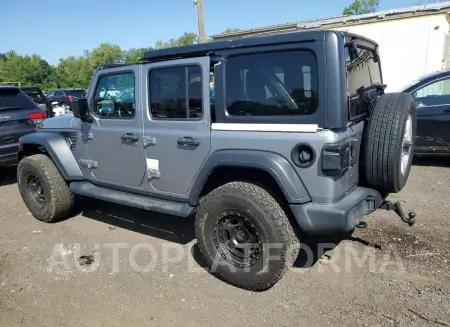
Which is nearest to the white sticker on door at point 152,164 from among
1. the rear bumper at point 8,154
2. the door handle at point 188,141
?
the door handle at point 188,141

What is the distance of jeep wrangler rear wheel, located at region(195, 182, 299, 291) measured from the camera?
2.92 metres

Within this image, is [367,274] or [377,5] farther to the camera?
[377,5]

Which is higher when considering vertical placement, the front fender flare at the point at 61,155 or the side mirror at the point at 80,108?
the side mirror at the point at 80,108

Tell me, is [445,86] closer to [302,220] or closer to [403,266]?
[403,266]

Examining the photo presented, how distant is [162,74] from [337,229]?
2125 mm

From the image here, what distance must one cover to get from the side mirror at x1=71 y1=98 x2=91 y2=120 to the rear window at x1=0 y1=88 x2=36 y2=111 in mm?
3372

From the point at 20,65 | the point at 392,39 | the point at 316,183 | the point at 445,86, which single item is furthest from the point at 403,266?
the point at 20,65

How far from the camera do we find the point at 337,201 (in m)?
2.87

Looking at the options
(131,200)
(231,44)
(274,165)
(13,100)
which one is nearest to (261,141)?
(274,165)

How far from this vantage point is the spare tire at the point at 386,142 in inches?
116

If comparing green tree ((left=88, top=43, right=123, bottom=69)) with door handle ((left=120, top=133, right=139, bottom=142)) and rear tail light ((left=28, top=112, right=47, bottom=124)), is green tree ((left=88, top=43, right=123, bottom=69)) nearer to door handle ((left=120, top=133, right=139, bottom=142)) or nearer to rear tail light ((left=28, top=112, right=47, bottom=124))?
rear tail light ((left=28, top=112, right=47, bottom=124))

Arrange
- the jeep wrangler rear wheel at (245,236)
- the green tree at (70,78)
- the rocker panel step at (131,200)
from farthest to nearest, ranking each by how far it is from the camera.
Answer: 1. the green tree at (70,78)
2. the rocker panel step at (131,200)
3. the jeep wrangler rear wheel at (245,236)

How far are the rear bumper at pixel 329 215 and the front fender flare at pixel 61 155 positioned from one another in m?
2.84

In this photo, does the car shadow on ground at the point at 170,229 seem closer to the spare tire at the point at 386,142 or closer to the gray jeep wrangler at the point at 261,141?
the gray jeep wrangler at the point at 261,141
